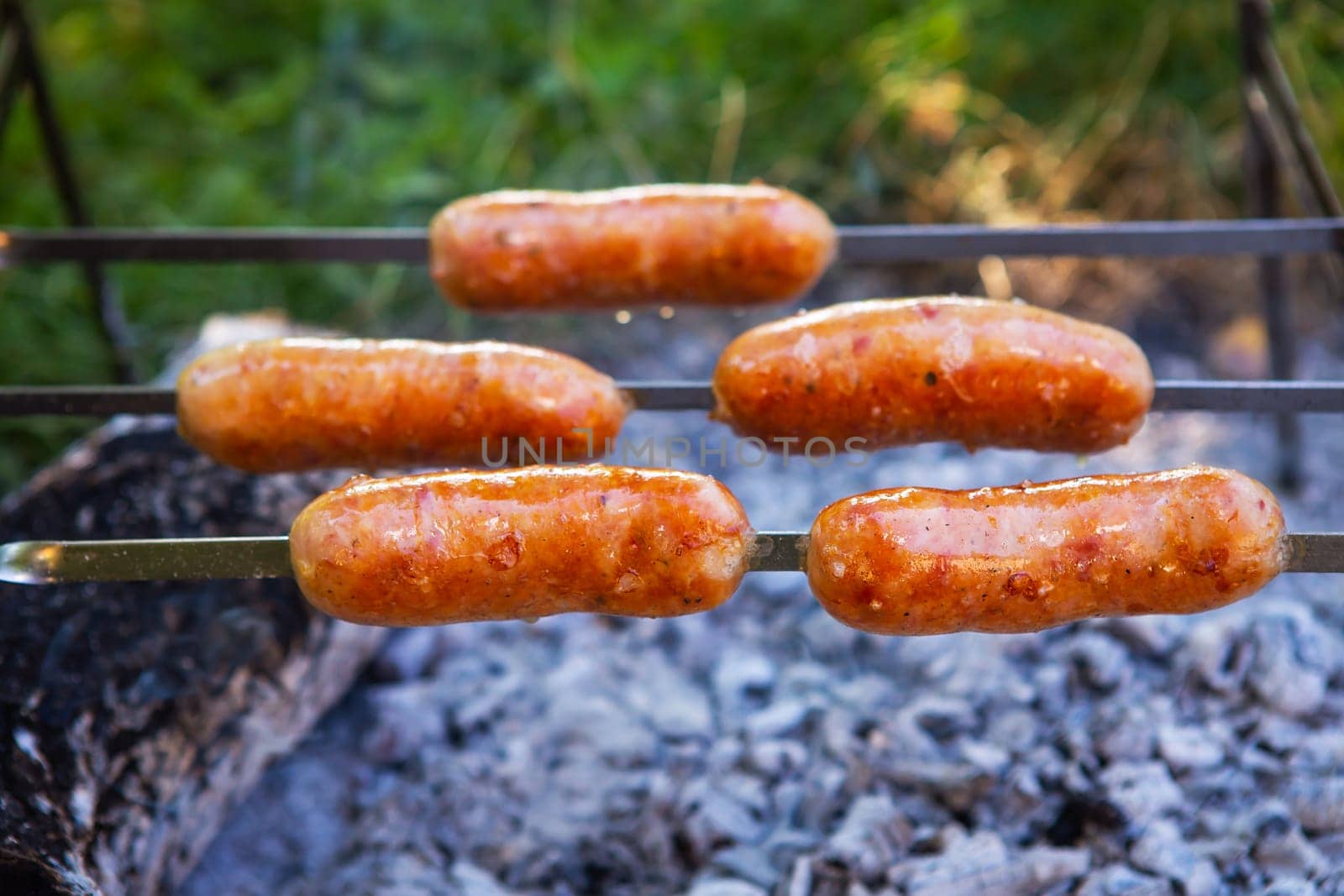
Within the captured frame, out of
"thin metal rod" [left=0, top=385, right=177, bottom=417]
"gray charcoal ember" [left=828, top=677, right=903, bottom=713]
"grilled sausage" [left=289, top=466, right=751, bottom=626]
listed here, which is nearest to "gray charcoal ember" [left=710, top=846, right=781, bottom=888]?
"gray charcoal ember" [left=828, top=677, right=903, bottom=713]

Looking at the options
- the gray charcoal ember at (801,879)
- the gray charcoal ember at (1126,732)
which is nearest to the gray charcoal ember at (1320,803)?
the gray charcoal ember at (1126,732)

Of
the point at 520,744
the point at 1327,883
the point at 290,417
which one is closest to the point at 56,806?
the point at 290,417

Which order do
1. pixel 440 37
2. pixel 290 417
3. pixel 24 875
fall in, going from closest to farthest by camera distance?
pixel 24 875 → pixel 290 417 → pixel 440 37

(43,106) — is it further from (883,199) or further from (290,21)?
(883,199)

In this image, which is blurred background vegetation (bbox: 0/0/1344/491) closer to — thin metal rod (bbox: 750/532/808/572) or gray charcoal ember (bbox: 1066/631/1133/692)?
gray charcoal ember (bbox: 1066/631/1133/692)

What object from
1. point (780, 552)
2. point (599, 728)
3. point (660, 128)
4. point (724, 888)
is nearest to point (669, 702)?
point (599, 728)

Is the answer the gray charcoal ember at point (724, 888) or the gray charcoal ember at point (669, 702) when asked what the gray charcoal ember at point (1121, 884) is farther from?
the gray charcoal ember at point (669, 702)
